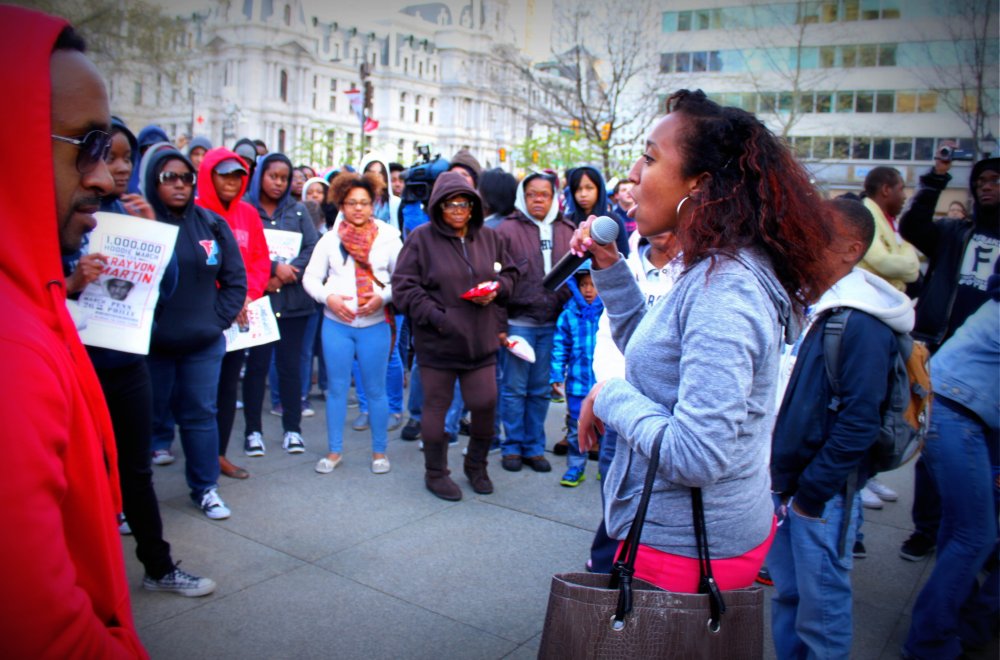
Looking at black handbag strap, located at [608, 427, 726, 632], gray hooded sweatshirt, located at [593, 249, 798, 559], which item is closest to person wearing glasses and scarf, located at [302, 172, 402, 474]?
gray hooded sweatshirt, located at [593, 249, 798, 559]

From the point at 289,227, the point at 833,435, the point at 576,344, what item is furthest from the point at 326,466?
the point at 833,435

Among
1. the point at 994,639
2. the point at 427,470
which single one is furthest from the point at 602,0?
the point at 994,639

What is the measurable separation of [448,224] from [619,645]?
167 inches

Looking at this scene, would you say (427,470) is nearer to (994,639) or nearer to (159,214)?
(159,214)

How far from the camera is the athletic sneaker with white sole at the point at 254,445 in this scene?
20.9ft

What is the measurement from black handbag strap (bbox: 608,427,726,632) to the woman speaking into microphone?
0.09ft

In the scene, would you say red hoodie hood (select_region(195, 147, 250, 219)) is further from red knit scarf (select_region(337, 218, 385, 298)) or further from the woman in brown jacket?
the woman in brown jacket

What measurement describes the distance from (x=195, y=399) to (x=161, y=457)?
1578mm

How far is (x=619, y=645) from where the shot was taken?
66.9 inches

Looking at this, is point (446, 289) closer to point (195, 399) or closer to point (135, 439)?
point (195, 399)

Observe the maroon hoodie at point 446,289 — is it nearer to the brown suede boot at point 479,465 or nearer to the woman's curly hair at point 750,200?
the brown suede boot at point 479,465

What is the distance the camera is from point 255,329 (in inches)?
229

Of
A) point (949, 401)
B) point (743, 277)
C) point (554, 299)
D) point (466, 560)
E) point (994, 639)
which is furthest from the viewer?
point (554, 299)

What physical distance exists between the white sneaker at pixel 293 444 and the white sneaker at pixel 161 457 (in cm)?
91
